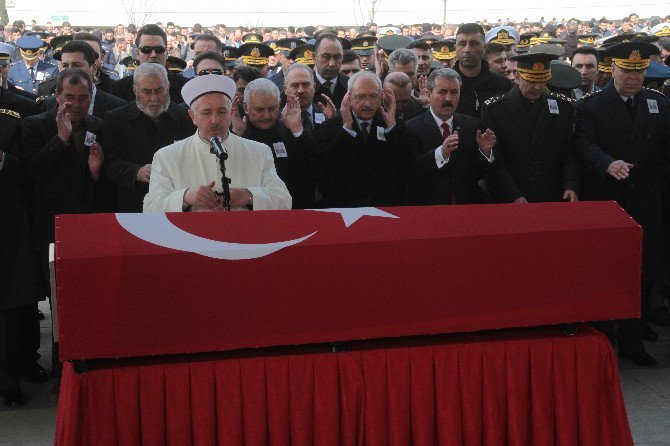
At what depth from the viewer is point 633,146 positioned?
6496mm

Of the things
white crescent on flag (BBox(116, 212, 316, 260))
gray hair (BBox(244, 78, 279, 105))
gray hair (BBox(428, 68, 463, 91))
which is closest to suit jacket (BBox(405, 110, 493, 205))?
gray hair (BBox(428, 68, 463, 91))

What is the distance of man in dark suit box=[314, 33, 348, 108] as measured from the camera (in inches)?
314

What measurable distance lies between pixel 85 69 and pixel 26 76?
6330 mm

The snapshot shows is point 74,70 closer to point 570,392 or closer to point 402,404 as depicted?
point 402,404

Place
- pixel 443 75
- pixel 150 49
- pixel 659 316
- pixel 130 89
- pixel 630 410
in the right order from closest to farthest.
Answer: pixel 630 410, pixel 443 75, pixel 659 316, pixel 130 89, pixel 150 49

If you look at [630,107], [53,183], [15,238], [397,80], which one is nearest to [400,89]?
[397,80]

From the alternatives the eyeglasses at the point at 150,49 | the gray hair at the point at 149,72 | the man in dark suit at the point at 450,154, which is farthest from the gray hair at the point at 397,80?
→ the eyeglasses at the point at 150,49

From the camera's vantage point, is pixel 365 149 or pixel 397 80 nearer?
pixel 365 149

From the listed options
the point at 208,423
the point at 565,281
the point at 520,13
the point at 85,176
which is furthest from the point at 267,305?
A: the point at 520,13

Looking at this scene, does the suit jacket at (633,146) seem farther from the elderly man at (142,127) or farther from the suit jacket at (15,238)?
the suit jacket at (15,238)

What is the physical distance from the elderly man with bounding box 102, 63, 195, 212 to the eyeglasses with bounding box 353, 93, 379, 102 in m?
1.13

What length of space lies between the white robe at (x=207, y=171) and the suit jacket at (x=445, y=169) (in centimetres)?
172

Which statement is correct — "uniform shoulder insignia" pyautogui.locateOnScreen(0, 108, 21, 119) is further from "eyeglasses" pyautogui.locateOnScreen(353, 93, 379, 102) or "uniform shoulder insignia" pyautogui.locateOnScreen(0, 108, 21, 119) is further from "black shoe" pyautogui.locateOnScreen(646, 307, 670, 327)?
"black shoe" pyautogui.locateOnScreen(646, 307, 670, 327)

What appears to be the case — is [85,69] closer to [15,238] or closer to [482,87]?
[15,238]
